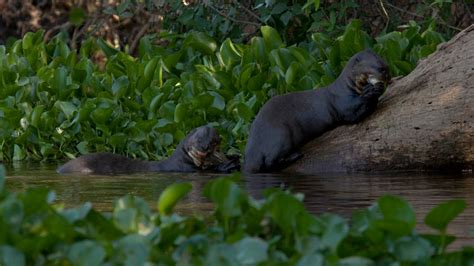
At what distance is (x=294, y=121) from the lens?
962 centimetres

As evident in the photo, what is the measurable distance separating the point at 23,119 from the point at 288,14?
2.65m

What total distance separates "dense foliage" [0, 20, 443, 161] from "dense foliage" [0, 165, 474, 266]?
5626 millimetres

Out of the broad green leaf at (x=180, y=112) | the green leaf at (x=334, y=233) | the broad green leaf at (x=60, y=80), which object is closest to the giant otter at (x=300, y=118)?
the broad green leaf at (x=180, y=112)

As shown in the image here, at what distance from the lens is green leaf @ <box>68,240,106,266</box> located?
13.9 feet

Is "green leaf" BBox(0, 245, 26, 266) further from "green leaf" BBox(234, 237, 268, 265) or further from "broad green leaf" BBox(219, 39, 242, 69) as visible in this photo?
"broad green leaf" BBox(219, 39, 242, 69)

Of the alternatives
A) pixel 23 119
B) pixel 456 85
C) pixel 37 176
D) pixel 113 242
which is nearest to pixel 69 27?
pixel 23 119

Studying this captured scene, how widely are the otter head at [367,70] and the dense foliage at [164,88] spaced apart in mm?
814

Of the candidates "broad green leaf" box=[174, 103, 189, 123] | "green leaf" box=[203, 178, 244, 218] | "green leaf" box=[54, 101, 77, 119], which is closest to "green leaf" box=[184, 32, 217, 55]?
"green leaf" box=[54, 101, 77, 119]

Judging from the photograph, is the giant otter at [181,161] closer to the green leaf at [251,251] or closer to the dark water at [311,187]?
the dark water at [311,187]

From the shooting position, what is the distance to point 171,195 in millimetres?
4801

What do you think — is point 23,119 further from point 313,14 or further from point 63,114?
point 313,14

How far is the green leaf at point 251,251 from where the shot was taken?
4.28 metres

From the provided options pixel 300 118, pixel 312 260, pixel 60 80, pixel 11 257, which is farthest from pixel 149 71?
pixel 312 260

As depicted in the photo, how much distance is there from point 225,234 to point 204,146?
203 inches
